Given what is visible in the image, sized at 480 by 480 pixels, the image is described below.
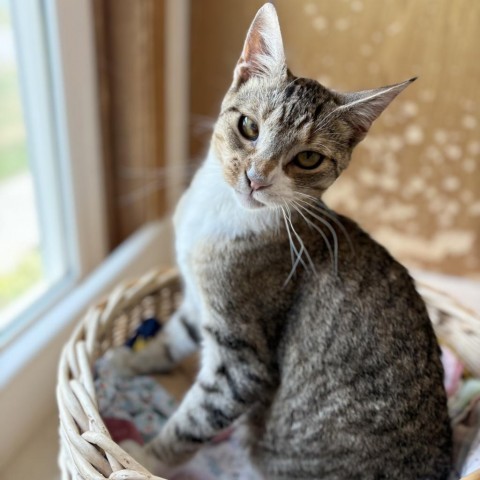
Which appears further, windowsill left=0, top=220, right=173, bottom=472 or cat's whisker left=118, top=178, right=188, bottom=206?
cat's whisker left=118, top=178, right=188, bottom=206

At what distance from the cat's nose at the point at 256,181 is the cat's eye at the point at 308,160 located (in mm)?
68

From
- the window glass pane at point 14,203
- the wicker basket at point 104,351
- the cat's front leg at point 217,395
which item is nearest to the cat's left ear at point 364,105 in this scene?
the cat's front leg at point 217,395

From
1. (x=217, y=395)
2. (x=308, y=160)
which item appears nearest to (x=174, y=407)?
(x=217, y=395)

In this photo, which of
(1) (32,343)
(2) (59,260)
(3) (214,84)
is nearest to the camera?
(1) (32,343)

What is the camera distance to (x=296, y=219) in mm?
938

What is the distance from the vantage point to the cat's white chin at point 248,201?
0.84m

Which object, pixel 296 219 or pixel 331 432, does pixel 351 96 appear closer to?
pixel 296 219

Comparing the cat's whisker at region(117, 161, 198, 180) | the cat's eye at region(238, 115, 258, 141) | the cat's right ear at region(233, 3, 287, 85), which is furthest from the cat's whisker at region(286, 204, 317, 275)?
the cat's whisker at region(117, 161, 198, 180)

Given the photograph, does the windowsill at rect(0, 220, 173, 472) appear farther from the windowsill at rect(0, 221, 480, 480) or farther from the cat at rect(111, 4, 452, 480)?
the cat at rect(111, 4, 452, 480)

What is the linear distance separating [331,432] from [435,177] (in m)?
1.02

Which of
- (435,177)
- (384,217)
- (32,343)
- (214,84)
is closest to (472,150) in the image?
(435,177)

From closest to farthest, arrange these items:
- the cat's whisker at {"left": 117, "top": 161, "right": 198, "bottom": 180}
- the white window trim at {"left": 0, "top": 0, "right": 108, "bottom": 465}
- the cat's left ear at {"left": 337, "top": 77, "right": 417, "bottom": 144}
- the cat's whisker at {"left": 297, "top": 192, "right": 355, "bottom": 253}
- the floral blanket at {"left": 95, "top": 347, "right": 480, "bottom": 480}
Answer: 1. the cat's left ear at {"left": 337, "top": 77, "right": 417, "bottom": 144}
2. the cat's whisker at {"left": 297, "top": 192, "right": 355, "bottom": 253}
3. the floral blanket at {"left": 95, "top": 347, "right": 480, "bottom": 480}
4. the white window trim at {"left": 0, "top": 0, "right": 108, "bottom": 465}
5. the cat's whisker at {"left": 117, "top": 161, "right": 198, "bottom": 180}

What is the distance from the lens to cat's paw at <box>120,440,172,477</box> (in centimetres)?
98

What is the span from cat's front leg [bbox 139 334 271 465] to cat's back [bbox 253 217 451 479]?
6cm
